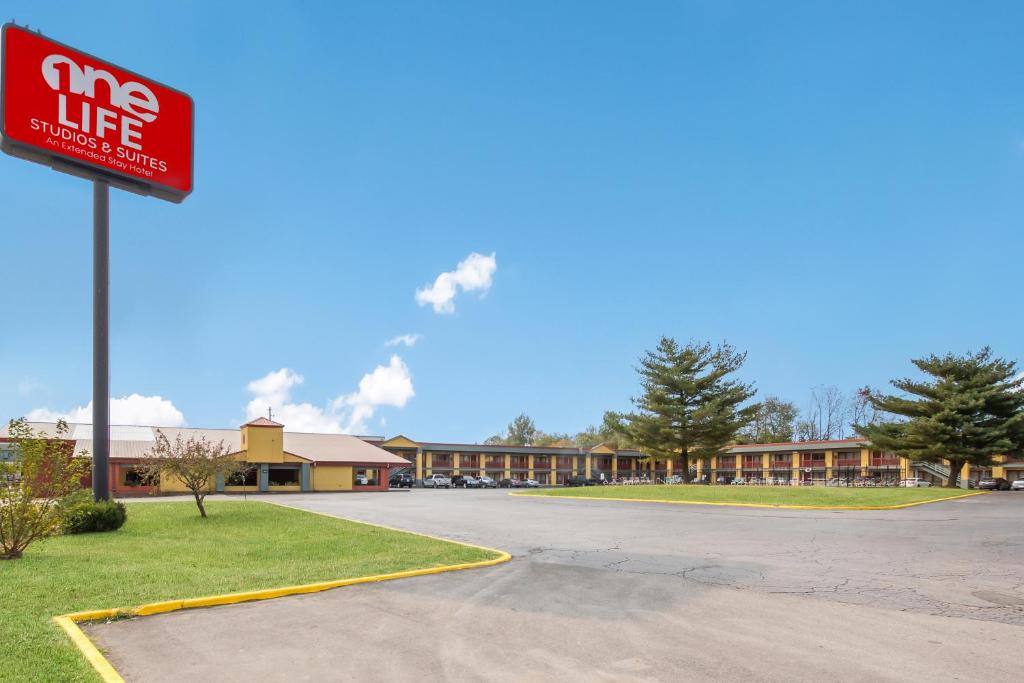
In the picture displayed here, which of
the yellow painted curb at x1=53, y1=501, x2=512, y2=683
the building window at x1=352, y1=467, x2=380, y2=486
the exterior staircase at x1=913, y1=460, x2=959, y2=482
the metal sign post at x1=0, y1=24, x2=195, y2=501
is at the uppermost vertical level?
the metal sign post at x1=0, y1=24, x2=195, y2=501

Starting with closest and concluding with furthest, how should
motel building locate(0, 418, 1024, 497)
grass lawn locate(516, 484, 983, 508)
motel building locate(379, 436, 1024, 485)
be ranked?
grass lawn locate(516, 484, 983, 508) < motel building locate(0, 418, 1024, 497) < motel building locate(379, 436, 1024, 485)

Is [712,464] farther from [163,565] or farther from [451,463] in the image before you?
[163,565]

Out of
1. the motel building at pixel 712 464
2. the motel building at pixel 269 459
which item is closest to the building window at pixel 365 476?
the motel building at pixel 269 459

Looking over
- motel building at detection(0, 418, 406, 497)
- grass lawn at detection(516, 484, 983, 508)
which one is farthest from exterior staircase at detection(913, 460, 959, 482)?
motel building at detection(0, 418, 406, 497)

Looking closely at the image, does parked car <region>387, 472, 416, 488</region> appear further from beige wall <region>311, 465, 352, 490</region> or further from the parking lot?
the parking lot

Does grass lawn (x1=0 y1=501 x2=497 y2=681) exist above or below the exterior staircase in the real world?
above

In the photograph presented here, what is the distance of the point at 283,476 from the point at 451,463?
3364cm

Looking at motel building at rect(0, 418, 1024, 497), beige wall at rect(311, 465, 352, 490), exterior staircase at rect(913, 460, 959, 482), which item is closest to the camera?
motel building at rect(0, 418, 1024, 497)

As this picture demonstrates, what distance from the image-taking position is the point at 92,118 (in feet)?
59.6

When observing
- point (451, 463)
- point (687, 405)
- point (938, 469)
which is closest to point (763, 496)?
point (687, 405)

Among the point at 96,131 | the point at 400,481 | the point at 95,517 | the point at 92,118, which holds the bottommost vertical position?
the point at 400,481

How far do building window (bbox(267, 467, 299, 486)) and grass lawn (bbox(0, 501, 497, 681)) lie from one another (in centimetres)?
3437

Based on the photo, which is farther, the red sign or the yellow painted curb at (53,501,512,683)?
the red sign

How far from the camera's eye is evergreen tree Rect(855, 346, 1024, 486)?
157 ft
